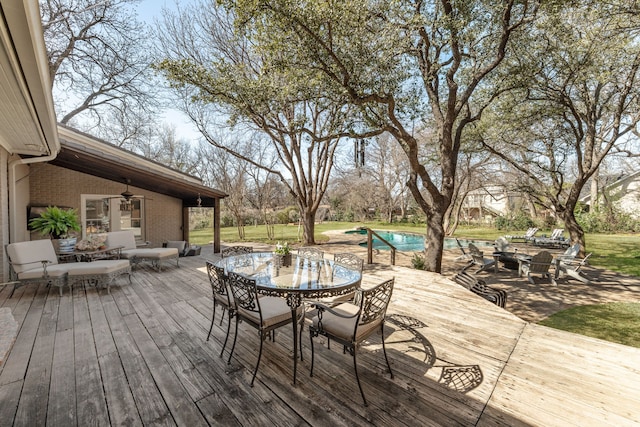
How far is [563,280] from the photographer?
7.31 metres

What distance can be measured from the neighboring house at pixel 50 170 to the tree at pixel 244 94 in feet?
8.26

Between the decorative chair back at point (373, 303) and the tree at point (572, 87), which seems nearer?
the decorative chair back at point (373, 303)

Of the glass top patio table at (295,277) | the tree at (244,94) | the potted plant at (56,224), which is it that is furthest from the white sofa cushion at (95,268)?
the tree at (244,94)

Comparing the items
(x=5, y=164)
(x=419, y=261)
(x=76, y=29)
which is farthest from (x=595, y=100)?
(x=76, y=29)

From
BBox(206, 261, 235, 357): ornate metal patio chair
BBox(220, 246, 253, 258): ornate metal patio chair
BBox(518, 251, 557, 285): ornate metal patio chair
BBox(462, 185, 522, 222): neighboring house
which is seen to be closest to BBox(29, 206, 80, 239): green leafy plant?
BBox(220, 246, 253, 258): ornate metal patio chair

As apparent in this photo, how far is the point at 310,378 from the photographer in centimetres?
239

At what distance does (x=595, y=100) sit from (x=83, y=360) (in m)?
13.2

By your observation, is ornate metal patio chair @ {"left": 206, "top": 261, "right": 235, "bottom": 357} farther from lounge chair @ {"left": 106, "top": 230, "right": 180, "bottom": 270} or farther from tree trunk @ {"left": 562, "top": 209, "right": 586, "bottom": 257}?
tree trunk @ {"left": 562, "top": 209, "right": 586, "bottom": 257}

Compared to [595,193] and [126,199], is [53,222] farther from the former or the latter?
[595,193]

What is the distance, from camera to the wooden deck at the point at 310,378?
6.46ft

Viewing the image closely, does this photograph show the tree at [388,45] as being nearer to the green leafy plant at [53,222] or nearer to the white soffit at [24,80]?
the white soffit at [24,80]

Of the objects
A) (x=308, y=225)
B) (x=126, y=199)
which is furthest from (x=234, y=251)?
(x=308, y=225)

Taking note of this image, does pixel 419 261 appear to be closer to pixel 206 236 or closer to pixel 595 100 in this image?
pixel 595 100

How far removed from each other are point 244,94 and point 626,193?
2220 cm
